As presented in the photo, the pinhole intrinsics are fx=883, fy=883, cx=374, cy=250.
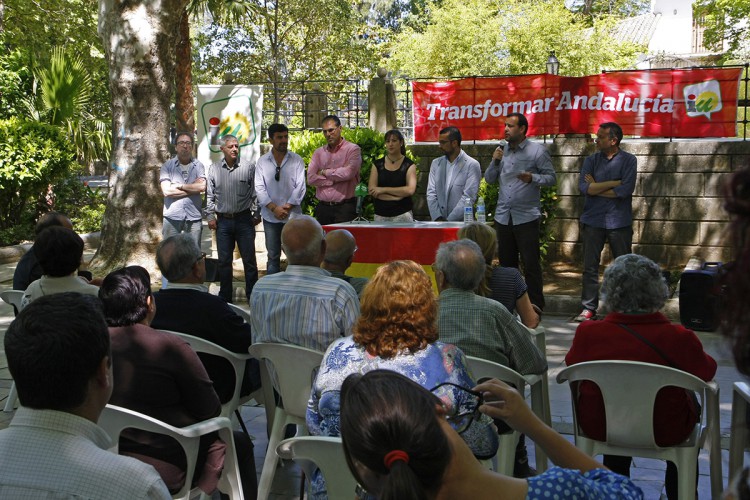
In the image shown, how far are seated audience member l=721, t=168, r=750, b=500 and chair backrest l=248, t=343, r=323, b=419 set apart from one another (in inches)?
118

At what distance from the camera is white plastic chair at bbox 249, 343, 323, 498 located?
4.12 meters

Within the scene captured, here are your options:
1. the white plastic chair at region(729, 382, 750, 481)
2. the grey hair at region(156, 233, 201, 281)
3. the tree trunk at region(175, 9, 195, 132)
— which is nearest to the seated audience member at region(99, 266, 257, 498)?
the grey hair at region(156, 233, 201, 281)

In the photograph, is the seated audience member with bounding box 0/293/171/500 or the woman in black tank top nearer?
the seated audience member with bounding box 0/293/171/500

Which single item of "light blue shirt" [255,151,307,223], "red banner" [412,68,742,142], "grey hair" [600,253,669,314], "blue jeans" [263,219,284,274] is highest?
"red banner" [412,68,742,142]

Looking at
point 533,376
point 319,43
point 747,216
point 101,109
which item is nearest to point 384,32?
point 319,43

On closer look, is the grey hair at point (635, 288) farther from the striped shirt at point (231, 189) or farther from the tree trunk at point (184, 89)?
the tree trunk at point (184, 89)

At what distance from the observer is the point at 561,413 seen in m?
5.83

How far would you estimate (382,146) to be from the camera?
36.2 feet

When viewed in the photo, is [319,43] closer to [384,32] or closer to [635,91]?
[384,32]

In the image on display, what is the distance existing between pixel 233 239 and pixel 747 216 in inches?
328

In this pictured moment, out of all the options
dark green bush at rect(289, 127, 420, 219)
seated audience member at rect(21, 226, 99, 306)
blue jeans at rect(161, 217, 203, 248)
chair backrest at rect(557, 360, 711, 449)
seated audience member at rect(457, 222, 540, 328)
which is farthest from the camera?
dark green bush at rect(289, 127, 420, 219)

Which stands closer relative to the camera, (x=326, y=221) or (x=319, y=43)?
(x=326, y=221)

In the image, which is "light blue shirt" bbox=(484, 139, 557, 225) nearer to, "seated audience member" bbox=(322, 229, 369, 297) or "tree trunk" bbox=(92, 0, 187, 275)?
"seated audience member" bbox=(322, 229, 369, 297)

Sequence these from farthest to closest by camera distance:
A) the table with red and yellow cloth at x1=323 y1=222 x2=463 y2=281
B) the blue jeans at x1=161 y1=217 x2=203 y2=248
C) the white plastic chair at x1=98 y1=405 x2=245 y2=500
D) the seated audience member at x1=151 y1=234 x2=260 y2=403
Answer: the blue jeans at x1=161 y1=217 x2=203 y2=248, the table with red and yellow cloth at x1=323 y1=222 x2=463 y2=281, the seated audience member at x1=151 y1=234 x2=260 y2=403, the white plastic chair at x1=98 y1=405 x2=245 y2=500
